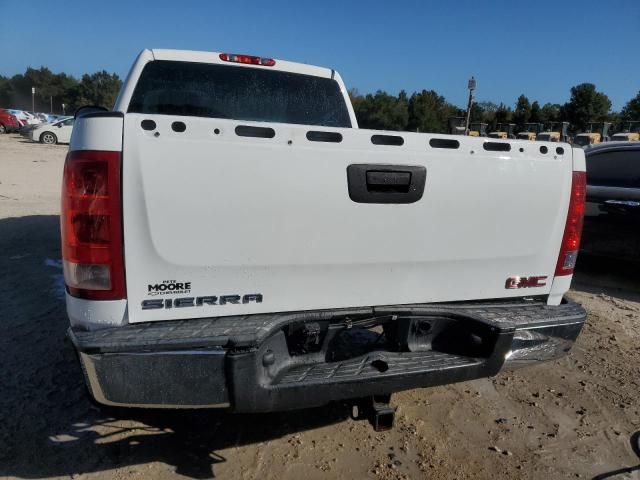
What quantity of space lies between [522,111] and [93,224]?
5629 cm

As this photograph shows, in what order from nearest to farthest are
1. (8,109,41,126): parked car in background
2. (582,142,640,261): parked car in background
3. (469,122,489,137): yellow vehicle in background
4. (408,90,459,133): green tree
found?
(582,142,640,261): parked car in background → (469,122,489,137): yellow vehicle in background → (8,109,41,126): parked car in background → (408,90,459,133): green tree

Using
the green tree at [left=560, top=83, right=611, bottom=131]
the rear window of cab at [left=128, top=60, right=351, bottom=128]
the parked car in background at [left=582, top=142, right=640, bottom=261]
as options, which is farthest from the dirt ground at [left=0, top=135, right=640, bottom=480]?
the green tree at [left=560, top=83, right=611, bottom=131]

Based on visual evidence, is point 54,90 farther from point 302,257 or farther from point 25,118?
point 302,257

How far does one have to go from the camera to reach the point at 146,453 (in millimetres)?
2723

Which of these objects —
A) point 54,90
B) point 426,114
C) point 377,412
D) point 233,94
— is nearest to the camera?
point 377,412

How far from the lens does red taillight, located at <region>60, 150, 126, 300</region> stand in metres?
1.98

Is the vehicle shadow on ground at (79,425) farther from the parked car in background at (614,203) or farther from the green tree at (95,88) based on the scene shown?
the green tree at (95,88)

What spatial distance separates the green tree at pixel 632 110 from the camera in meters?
50.5

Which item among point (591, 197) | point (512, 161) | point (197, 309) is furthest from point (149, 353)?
point (591, 197)

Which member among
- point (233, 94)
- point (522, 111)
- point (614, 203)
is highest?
point (522, 111)

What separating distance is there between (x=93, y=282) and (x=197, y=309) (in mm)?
439

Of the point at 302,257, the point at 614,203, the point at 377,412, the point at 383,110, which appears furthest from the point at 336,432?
the point at 383,110

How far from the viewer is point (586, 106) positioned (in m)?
48.9

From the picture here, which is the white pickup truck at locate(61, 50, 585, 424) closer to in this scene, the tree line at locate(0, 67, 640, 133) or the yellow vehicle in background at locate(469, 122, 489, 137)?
the tree line at locate(0, 67, 640, 133)
